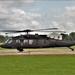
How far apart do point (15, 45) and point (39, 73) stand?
20380mm

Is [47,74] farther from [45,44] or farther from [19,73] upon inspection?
[45,44]

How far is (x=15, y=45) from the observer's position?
3170cm

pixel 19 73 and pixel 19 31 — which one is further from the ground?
pixel 19 31

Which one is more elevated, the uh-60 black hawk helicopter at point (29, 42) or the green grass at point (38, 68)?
the uh-60 black hawk helicopter at point (29, 42)

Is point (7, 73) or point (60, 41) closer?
point (7, 73)

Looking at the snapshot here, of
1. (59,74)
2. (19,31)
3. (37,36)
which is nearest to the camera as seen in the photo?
(59,74)

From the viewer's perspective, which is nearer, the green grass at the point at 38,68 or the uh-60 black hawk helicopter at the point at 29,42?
the green grass at the point at 38,68

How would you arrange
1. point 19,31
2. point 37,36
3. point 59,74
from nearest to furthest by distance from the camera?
point 59,74 < point 19,31 < point 37,36

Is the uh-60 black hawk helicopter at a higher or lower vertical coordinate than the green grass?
higher

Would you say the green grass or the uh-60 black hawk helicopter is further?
the uh-60 black hawk helicopter

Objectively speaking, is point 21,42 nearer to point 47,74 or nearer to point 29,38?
point 29,38

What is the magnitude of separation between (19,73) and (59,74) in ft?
6.72

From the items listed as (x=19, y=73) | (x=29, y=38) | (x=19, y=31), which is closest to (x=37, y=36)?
(x=29, y=38)

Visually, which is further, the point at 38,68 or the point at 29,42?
the point at 29,42
